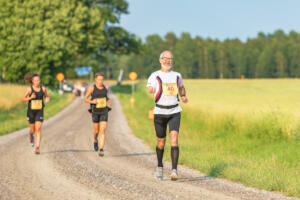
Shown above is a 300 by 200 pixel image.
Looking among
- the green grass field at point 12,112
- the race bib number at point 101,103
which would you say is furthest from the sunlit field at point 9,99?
the race bib number at point 101,103

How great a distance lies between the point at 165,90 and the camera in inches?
291

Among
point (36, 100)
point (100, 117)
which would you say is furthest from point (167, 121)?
point (36, 100)

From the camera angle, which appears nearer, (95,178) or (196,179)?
(95,178)

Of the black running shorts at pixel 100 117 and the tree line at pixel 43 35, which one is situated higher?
the tree line at pixel 43 35

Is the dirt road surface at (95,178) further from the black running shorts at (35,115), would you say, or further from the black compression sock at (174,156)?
the black running shorts at (35,115)

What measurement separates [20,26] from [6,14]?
7.44 feet

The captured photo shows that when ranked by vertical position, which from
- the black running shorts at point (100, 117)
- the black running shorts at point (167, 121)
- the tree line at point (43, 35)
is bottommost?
the black running shorts at point (100, 117)

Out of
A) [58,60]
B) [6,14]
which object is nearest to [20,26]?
[6,14]

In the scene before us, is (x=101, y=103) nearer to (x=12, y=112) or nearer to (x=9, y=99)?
(x=12, y=112)

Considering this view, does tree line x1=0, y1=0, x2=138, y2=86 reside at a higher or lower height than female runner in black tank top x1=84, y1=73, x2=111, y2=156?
higher

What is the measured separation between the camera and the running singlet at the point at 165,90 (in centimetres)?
741

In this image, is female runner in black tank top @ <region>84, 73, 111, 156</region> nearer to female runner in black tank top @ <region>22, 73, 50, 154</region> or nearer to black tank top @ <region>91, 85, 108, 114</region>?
black tank top @ <region>91, 85, 108, 114</region>

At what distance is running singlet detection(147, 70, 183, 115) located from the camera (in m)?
7.41

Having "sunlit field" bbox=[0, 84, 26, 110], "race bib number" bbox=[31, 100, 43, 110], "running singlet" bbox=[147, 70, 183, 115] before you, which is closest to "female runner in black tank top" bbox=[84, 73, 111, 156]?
"race bib number" bbox=[31, 100, 43, 110]
